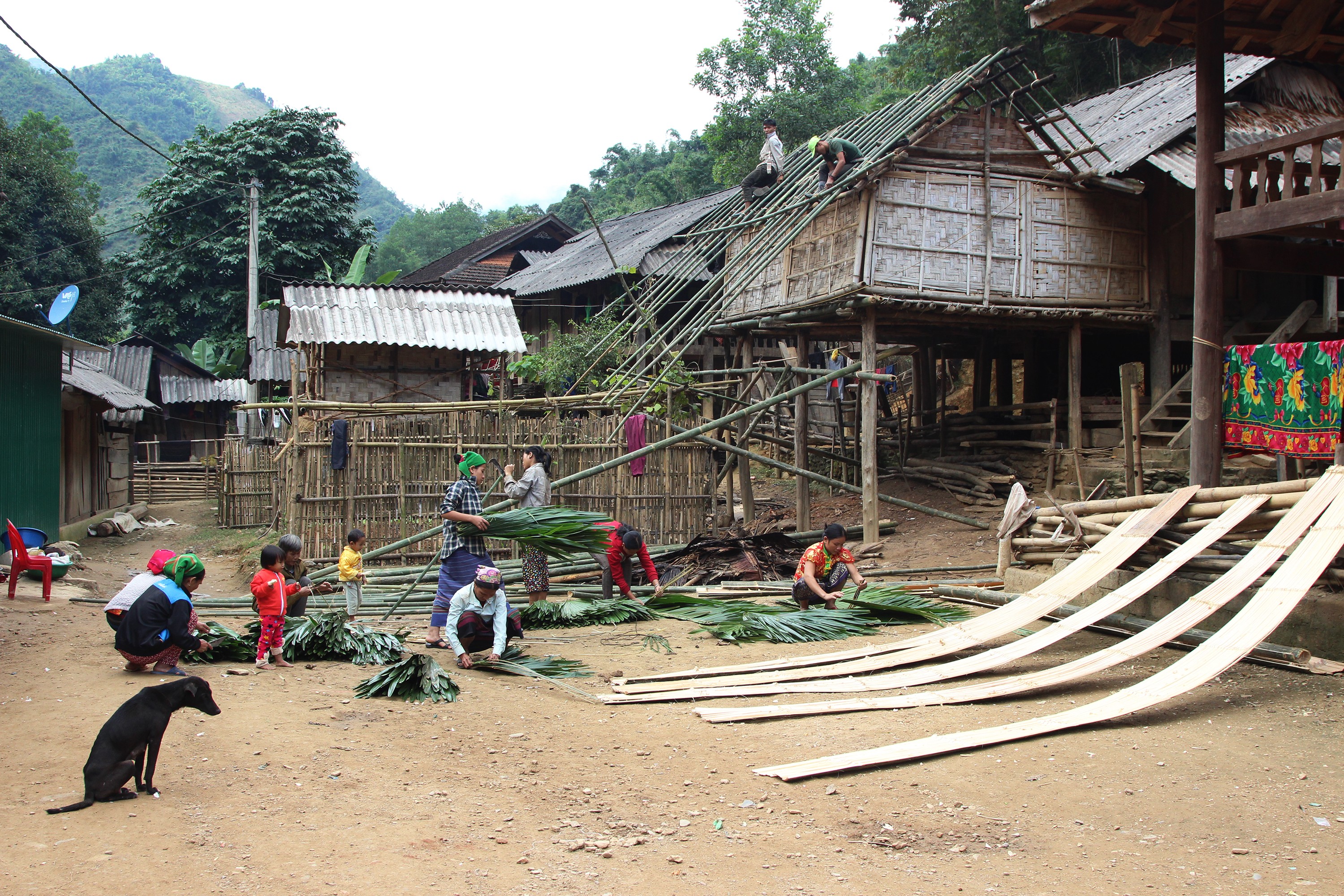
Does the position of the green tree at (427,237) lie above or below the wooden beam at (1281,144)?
above

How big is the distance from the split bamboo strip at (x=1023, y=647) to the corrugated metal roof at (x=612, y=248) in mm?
13837

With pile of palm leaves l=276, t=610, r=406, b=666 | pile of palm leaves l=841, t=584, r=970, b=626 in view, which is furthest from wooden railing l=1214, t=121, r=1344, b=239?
pile of palm leaves l=276, t=610, r=406, b=666

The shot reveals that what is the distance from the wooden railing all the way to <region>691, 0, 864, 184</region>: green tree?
775 inches

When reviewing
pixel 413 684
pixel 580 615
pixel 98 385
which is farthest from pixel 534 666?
pixel 98 385

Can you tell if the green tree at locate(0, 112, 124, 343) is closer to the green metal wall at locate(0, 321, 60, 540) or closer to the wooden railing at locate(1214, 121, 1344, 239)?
the green metal wall at locate(0, 321, 60, 540)

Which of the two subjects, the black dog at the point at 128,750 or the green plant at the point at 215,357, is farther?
the green plant at the point at 215,357

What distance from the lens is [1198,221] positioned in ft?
26.6

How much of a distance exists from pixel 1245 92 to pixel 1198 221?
6.69m

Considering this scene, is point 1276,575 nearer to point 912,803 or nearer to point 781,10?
point 912,803

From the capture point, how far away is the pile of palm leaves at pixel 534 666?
253 inches

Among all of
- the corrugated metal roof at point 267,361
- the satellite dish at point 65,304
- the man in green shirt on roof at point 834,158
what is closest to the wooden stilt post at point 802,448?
the man in green shirt on roof at point 834,158

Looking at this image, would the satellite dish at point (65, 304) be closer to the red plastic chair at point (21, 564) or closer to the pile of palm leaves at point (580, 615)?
the red plastic chair at point (21, 564)

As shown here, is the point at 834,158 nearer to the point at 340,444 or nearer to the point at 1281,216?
the point at 1281,216

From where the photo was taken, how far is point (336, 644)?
678cm
